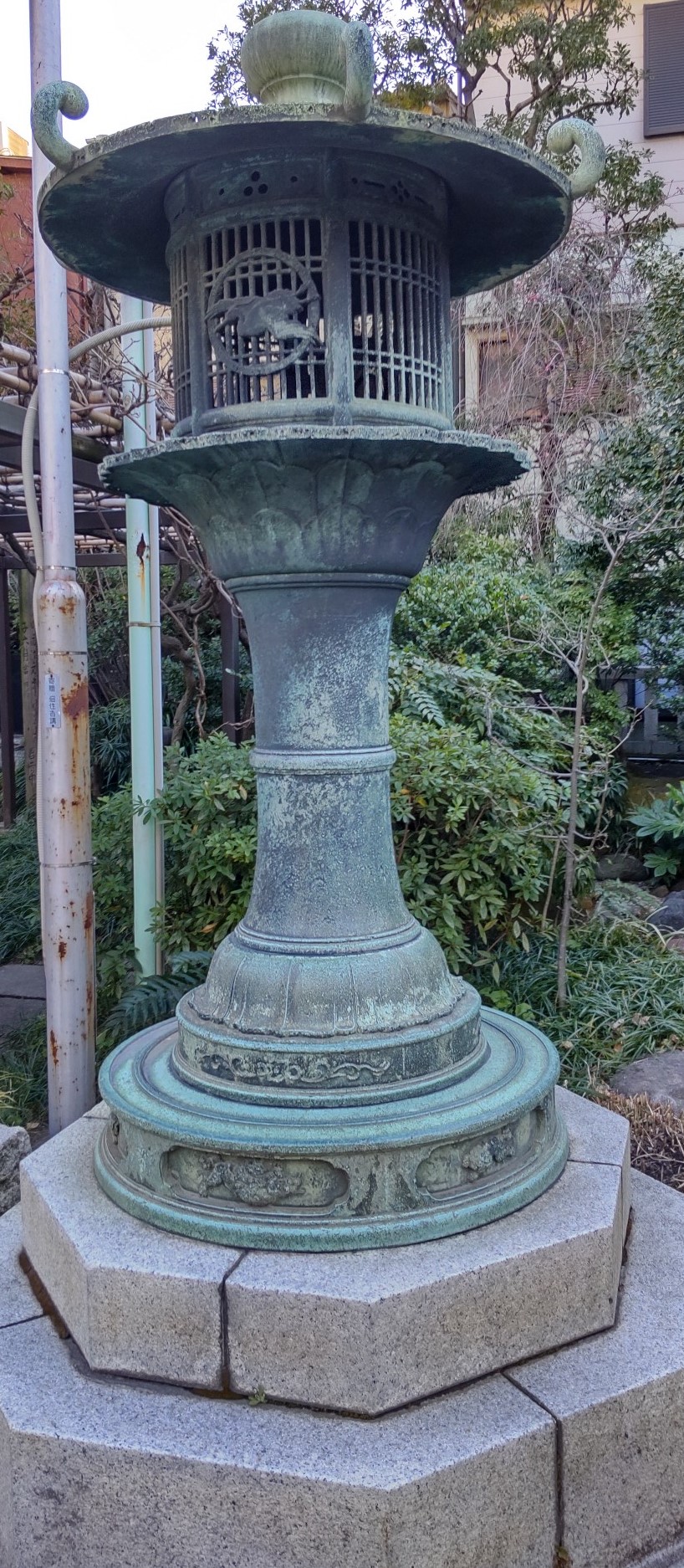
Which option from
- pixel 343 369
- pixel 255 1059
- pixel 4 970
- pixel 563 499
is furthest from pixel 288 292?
pixel 563 499

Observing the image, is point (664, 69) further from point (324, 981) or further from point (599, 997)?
point (324, 981)

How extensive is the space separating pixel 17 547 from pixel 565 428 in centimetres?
458

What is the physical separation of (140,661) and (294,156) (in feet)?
7.68

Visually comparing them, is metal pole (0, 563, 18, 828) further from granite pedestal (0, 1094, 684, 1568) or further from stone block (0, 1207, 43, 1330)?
granite pedestal (0, 1094, 684, 1568)

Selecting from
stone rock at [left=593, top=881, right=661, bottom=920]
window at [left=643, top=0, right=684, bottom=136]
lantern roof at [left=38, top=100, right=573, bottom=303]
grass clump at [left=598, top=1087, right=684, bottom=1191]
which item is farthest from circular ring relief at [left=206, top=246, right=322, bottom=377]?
window at [left=643, top=0, right=684, bottom=136]

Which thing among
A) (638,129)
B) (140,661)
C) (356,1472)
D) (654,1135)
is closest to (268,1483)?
(356,1472)

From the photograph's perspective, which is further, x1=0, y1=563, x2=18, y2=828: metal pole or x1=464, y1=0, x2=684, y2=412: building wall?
x1=464, y1=0, x2=684, y2=412: building wall

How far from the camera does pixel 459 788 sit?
4230 millimetres

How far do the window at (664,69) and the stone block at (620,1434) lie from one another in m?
12.4

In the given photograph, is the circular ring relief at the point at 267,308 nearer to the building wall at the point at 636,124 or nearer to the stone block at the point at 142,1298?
the stone block at the point at 142,1298

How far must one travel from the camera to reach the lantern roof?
6.50 feet

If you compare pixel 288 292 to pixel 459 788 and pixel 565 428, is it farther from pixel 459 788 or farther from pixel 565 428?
pixel 565 428

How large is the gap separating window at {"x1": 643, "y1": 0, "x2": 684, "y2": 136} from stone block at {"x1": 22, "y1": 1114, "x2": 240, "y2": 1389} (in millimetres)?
12497

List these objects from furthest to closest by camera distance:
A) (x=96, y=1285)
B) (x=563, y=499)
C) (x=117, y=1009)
Result: 1. (x=563, y=499)
2. (x=117, y=1009)
3. (x=96, y=1285)
